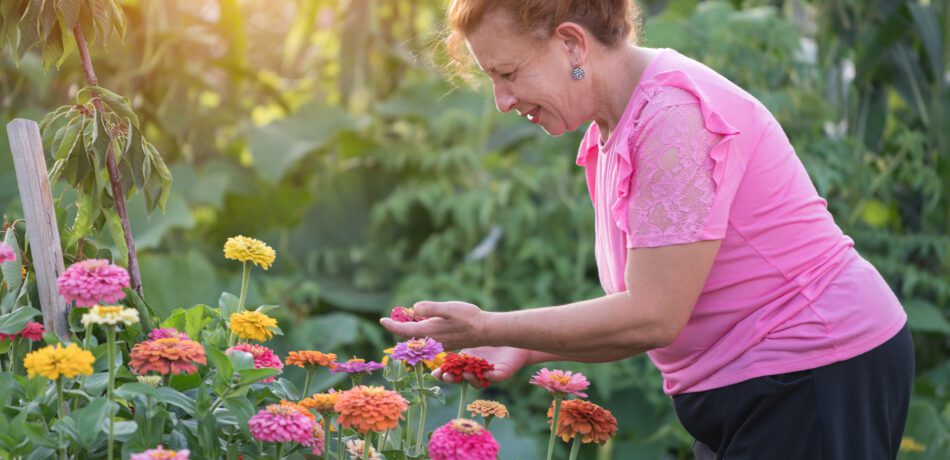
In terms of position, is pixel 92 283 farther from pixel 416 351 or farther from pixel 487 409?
pixel 487 409

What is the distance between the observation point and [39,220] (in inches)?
46.2

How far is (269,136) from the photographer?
141 inches

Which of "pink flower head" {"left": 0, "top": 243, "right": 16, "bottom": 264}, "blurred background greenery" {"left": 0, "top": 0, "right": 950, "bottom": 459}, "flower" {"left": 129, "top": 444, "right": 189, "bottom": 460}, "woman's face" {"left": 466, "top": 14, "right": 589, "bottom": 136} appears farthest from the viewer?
"blurred background greenery" {"left": 0, "top": 0, "right": 950, "bottom": 459}

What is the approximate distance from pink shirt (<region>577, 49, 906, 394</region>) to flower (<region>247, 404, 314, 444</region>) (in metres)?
0.40

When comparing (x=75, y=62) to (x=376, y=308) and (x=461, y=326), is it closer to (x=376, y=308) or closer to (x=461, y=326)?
(x=376, y=308)

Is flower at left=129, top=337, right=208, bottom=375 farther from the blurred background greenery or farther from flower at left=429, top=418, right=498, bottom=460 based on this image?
the blurred background greenery

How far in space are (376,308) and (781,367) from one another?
2.30m

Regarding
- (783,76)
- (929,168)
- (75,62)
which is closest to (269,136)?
(75,62)

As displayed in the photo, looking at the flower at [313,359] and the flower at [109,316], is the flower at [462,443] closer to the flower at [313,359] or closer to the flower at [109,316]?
the flower at [313,359]

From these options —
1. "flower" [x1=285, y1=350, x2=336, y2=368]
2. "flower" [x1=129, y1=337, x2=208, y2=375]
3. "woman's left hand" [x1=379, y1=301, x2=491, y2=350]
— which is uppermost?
"flower" [x1=129, y1=337, x2=208, y2=375]

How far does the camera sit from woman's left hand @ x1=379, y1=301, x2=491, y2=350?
117 centimetres

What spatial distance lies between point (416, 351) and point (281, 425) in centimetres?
19

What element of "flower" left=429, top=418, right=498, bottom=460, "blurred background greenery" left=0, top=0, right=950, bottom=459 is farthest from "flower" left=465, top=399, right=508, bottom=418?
"blurred background greenery" left=0, top=0, right=950, bottom=459

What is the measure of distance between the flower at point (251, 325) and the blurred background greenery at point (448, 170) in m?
1.55
